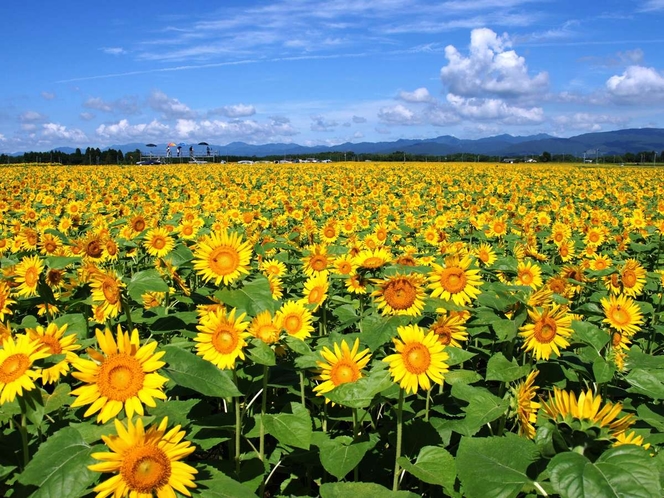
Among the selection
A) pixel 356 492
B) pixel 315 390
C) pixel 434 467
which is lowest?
pixel 434 467

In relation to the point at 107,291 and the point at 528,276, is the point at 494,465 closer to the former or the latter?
the point at 107,291

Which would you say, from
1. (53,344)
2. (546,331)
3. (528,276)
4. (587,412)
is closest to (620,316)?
(528,276)

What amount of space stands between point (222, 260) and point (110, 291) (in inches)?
20.5

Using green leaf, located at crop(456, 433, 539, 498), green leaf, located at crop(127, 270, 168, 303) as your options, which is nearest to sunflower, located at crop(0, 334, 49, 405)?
green leaf, located at crop(127, 270, 168, 303)

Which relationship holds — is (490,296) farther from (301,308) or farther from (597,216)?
(597,216)

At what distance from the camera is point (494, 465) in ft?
5.80

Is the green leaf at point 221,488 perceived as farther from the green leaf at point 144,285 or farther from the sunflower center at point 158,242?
the sunflower center at point 158,242

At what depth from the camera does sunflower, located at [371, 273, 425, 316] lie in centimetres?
259

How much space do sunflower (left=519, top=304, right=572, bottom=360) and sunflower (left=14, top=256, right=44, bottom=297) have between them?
2950mm

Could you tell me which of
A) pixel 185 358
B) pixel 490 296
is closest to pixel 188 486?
pixel 185 358

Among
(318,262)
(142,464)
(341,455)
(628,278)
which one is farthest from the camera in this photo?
(628,278)

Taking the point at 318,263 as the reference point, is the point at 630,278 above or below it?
below

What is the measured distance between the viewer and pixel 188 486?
5.38 feet

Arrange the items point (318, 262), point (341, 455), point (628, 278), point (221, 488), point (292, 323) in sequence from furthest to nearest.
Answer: point (628, 278), point (318, 262), point (292, 323), point (341, 455), point (221, 488)
